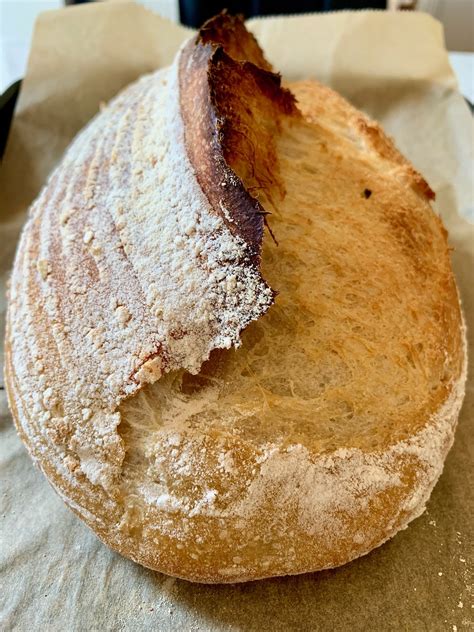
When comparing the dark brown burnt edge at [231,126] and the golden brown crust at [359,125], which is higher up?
the dark brown burnt edge at [231,126]

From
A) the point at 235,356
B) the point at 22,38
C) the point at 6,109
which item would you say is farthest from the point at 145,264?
the point at 22,38

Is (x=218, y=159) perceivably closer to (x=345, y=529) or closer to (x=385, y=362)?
(x=385, y=362)

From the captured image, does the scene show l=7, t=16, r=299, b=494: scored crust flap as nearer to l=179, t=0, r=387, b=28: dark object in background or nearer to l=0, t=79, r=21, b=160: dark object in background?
l=0, t=79, r=21, b=160: dark object in background

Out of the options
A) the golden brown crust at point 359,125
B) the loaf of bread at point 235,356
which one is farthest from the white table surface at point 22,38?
the loaf of bread at point 235,356

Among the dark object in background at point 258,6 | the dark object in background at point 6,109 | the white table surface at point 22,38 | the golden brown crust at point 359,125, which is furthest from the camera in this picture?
the dark object in background at point 258,6

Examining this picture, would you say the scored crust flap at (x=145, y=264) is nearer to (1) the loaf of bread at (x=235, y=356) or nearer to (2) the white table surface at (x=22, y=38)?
(1) the loaf of bread at (x=235, y=356)
